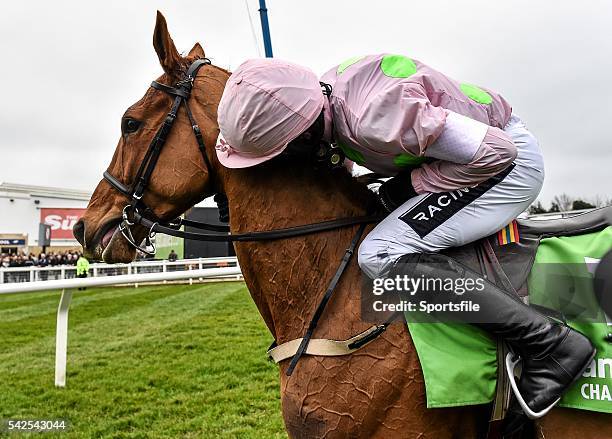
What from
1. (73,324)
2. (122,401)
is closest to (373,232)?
(122,401)

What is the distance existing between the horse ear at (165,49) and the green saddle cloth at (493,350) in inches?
61.6

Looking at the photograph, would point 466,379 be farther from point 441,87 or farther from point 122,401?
point 122,401

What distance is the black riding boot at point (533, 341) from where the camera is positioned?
6.00ft

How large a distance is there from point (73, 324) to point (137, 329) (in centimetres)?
184

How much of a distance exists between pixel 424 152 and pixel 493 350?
782 mm

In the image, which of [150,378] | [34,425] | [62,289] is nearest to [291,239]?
[34,425]

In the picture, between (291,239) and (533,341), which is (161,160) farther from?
(533,341)

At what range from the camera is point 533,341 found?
72.3 inches

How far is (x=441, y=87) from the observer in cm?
204

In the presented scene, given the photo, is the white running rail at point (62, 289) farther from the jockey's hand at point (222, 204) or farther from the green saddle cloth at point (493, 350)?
the green saddle cloth at point (493, 350)

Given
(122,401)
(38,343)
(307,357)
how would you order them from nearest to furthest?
(307,357), (122,401), (38,343)

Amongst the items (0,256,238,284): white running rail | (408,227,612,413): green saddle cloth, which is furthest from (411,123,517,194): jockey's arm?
(0,256,238,284): white running rail

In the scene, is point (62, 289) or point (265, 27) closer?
point (265, 27)

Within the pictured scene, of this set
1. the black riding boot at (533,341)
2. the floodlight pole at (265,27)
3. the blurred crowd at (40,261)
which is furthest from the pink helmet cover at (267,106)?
the blurred crowd at (40,261)
